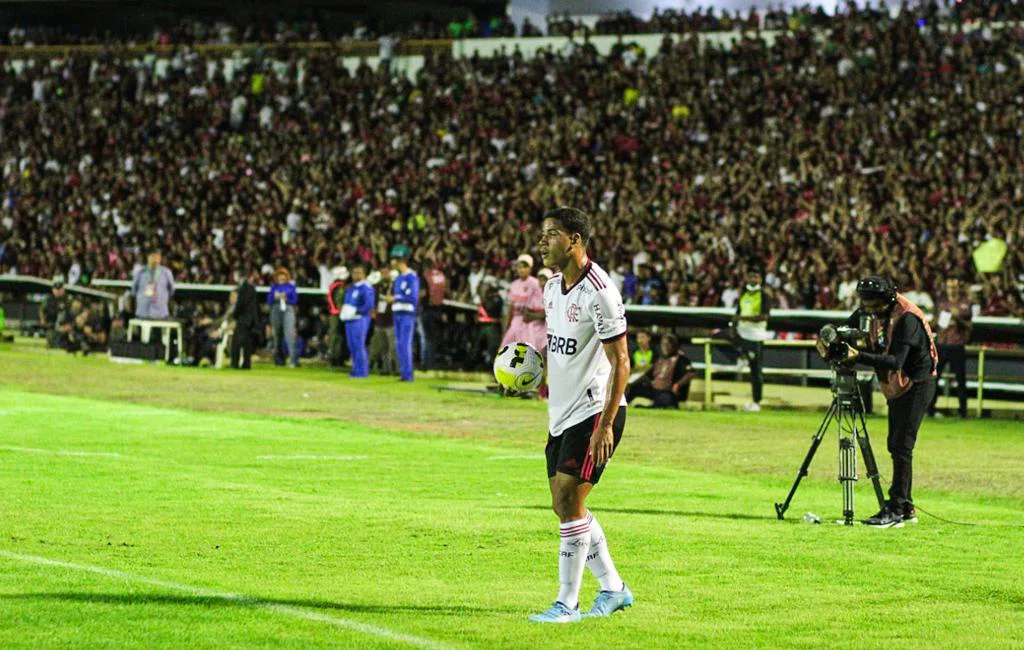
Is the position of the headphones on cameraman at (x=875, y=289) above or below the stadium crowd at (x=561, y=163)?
below

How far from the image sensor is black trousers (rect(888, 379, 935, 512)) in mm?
12695

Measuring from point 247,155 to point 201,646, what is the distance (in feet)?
129

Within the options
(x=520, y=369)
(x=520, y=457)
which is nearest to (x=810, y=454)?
(x=520, y=369)

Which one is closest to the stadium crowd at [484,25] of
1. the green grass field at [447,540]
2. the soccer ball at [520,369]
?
the green grass field at [447,540]

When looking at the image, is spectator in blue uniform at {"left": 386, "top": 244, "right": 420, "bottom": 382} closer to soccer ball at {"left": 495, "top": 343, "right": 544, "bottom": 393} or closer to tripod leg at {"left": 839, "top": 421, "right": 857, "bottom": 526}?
tripod leg at {"left": 839, "top": 421, "right": 857, "bottom": 526}

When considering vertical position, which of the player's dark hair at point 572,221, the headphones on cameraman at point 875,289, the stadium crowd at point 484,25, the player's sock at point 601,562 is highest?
the stadium crowd at point 484,25

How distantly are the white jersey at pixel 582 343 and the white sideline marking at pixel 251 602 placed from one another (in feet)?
4.56

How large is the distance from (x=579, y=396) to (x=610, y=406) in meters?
0.21

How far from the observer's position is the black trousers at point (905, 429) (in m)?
12.7

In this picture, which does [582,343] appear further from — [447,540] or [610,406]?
[447,540]

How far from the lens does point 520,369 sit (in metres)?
9.16

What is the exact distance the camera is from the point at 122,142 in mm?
49469

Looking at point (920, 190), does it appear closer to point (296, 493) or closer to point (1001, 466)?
point (1001, 466)

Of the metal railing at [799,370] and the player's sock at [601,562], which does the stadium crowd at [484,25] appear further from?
the player's sock at [601,562]
